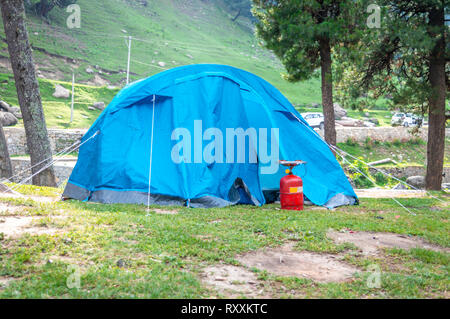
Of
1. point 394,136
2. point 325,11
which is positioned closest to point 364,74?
point 325,11

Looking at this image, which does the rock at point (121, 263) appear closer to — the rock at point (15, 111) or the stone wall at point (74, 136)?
the stone wall at point (74, 136)

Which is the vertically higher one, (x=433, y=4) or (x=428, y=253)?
(x=433, y=4)

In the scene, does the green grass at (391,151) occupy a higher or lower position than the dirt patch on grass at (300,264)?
lower

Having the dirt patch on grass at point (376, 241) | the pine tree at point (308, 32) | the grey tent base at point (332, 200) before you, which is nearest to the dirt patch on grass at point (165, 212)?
the grey tent base at point (332, 200)

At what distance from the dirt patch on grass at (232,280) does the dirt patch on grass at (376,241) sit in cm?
163

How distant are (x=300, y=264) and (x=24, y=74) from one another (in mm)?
7184

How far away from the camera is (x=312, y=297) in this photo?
3.30 metres

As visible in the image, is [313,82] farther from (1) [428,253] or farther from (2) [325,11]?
(1) [428,253]

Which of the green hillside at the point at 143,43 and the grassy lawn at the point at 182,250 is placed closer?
the grassy lawn at the point at 182,250

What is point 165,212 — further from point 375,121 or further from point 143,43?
point 143,43

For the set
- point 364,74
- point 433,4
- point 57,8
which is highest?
point 57,8

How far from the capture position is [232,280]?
3609 millimetres

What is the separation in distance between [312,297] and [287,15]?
965 cm

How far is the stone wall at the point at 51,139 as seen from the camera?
19312 millimetres
